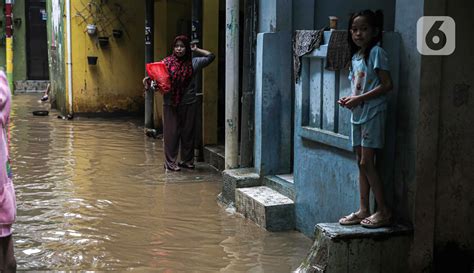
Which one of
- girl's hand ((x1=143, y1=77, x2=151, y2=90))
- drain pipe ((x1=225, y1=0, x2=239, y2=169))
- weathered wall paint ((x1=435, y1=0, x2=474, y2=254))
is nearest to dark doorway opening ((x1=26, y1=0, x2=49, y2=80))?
girl's hand ((x1=143, y1=77, x2=151, y2=90))

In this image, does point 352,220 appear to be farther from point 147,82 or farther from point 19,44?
point 19,44

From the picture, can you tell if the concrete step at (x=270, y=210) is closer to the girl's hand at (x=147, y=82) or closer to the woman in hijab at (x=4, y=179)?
the woman in hijab at (x=4, y=179)

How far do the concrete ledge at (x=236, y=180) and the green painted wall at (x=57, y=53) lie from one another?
337 inches

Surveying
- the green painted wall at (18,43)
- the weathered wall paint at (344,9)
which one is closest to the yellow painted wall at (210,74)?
the weathered wall paint at (344,9)

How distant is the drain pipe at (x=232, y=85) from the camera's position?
690cm

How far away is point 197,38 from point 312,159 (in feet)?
13.4

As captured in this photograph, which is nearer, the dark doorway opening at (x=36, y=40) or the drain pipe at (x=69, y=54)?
the drain pipe at (x=69, y=54)

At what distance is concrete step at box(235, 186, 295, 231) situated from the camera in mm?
5723

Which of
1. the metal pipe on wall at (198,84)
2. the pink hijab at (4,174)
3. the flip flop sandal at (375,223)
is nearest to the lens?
the pink hijab at (4,174)

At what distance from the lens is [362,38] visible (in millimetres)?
4230

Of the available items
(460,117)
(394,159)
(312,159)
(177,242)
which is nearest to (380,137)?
(394,159)

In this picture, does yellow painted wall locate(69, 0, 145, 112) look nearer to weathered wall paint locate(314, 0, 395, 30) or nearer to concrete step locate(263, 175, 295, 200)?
weathered wall paint locate(314, 0, 395, 30)

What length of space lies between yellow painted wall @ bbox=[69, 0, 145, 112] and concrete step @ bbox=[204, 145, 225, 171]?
5.92 m

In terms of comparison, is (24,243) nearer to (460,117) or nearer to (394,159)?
(394,159)
